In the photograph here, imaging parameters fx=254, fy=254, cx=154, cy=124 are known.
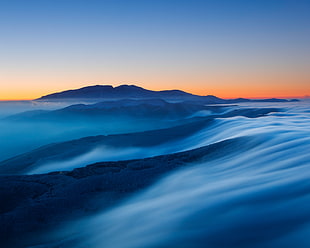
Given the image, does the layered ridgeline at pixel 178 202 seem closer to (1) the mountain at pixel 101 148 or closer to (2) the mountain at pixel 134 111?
(1) the mountain at pixel 101 148

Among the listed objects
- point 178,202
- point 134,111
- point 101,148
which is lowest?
point 101,148

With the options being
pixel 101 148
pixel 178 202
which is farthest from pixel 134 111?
pixel 178 202

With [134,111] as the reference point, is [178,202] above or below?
below

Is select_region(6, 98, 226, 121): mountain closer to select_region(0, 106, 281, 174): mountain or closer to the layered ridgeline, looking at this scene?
select_region(0, 106, 281, 174): mountain

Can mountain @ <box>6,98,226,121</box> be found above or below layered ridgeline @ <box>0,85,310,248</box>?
above

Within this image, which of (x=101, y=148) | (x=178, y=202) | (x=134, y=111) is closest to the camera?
(x=178, y=202)

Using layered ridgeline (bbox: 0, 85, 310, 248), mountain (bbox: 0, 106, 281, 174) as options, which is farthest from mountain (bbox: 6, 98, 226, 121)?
layered ridgeline (bbox: 0, 85, 310, 248)

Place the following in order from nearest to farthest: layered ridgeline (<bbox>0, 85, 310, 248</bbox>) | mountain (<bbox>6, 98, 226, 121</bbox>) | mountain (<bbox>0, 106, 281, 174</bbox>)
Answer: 1. layered ridgeline (<bbox>0, 85, 310, 248</bbox>)
2. mountain (<bbox>0, 106, 281, 174</bbox>)
3. mountain (<bbox>6, 98, 226, 121</bbox>)

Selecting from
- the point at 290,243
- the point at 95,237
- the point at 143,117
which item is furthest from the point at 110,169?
the point at 143,117

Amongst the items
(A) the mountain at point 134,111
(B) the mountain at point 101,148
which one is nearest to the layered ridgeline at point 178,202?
(B) the mountain at point 101,148

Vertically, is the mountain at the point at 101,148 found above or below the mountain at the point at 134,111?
below

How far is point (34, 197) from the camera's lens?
5.29m

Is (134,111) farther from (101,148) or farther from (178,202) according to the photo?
(178,202)

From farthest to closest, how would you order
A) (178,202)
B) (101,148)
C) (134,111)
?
(134,111) < (101,148) < (178,202)
